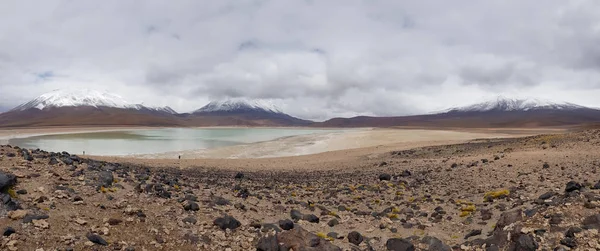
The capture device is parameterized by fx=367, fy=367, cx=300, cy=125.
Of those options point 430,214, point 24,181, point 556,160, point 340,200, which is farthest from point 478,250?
point 556,160

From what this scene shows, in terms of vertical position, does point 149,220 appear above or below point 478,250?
above

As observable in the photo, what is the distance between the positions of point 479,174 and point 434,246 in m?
8.06

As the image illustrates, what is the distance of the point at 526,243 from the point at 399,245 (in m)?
1.93

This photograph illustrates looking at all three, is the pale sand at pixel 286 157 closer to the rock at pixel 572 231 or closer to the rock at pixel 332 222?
the rock at pixel 332 222

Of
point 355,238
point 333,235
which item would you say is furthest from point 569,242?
point 333,235

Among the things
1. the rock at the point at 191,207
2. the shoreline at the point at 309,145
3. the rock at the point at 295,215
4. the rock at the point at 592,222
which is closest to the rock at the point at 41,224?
the rock at the point at 191,207

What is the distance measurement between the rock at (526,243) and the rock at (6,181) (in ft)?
29.0

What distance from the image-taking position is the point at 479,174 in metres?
13.3

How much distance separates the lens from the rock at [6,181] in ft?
22.1

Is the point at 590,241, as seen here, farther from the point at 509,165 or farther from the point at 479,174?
the point at 509,165

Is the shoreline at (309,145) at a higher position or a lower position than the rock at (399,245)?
lower

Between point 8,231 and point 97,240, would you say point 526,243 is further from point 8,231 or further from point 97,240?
point 8,231

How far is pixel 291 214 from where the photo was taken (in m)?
8.42

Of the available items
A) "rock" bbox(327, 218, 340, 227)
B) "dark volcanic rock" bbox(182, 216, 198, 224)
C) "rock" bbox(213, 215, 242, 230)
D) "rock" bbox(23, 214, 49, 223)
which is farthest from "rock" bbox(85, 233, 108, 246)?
"rock" bbox(327, 218, 340, 227)
